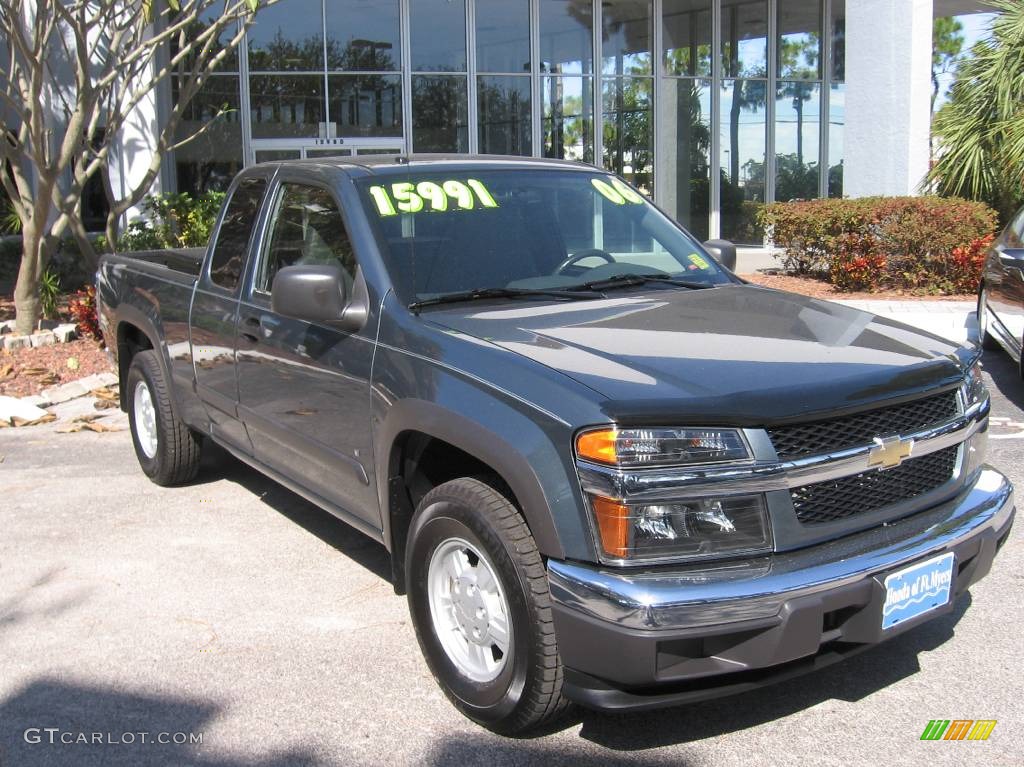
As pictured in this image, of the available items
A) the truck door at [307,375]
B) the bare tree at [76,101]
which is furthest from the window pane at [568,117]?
the truck door at [307,375]

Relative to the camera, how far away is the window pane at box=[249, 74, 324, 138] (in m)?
17.8

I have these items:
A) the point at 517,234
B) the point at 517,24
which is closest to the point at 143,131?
the point at 517,24

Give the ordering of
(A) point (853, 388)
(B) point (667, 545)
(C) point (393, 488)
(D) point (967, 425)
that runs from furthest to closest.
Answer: (C) point (393, 488) < (D) point (967, 425) < (A) point (853, 388) < (B) point (667, 545)

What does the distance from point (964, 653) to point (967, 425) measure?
969 millimetres

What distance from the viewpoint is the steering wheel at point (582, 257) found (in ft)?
14.4

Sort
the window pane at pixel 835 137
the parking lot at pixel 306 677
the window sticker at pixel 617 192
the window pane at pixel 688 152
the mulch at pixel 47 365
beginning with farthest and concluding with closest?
the window pane at pixel 835 137
the window pane at pixel 688 152
the mulch at pixel 47 365
the window sticker at pixel 617 192
the parking lot at pixel 306 677

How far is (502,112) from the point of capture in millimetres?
19062

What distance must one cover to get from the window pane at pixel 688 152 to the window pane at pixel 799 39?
7.34 ft

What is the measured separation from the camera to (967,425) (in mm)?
3590

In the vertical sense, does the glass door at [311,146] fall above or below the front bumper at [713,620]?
above

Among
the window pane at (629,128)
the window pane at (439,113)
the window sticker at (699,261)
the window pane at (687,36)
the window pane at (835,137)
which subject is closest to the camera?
the window sticker at (699,261)

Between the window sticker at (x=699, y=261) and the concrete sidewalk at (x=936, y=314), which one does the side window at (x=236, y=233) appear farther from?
the concrete sidewalk at (x=936, y=314)

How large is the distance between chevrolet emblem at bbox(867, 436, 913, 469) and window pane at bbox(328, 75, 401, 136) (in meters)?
16.1

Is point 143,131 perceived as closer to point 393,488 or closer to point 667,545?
point 393,488
